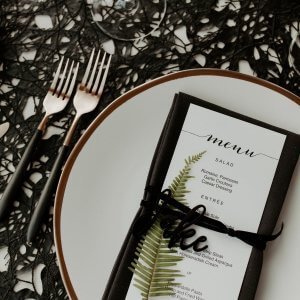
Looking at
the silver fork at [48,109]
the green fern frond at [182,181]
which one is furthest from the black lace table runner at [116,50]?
the green fern frond at [182,181]

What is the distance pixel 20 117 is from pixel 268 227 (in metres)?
0.45

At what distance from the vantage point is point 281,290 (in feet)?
2.21

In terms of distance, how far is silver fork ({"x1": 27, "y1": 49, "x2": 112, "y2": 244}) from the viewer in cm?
71

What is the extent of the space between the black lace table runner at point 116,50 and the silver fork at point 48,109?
0.01 meters

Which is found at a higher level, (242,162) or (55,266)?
(242,162)

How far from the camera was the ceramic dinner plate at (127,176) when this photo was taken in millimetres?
675

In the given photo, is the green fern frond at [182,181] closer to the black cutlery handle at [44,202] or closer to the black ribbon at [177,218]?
the black ribbon at [177,218]

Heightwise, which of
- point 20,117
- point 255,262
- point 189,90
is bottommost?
point 255,262

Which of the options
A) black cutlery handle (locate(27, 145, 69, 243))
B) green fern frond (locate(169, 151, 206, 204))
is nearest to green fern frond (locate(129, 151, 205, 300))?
green fern frond (locate(169, 151, 206, 204))

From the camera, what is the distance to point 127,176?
71cm

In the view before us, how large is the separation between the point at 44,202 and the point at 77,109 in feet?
0.53

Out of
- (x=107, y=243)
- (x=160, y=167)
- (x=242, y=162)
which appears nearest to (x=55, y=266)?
(x=107, y=243)

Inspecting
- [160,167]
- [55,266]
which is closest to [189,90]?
[160,167]

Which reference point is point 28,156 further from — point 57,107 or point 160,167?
point 160,167
